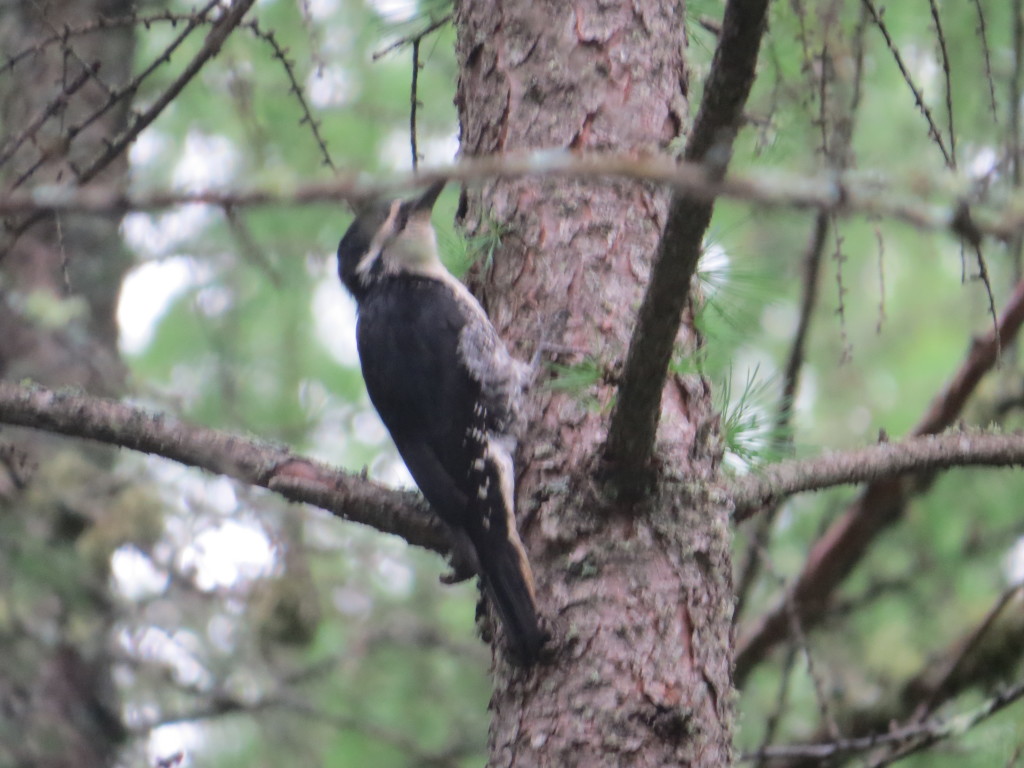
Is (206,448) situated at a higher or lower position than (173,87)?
lower

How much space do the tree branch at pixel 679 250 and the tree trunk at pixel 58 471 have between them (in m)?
2.32

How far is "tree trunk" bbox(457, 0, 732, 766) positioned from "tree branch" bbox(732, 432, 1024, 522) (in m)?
0.17

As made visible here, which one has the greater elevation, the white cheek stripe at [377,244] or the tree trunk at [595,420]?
the white cheek stripe at [377,244]

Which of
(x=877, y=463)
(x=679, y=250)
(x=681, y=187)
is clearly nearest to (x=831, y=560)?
(x=877, y=463)

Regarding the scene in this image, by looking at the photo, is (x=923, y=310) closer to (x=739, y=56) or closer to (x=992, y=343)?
(x=992, y=343)

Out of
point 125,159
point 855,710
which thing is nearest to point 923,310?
point 855,710

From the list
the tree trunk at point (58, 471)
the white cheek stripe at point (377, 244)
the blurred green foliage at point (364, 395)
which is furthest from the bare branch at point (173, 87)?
the white cheek stripe at point (377, 244)

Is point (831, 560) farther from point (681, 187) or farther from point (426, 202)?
point (681, 187)

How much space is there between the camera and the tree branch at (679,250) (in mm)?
1707

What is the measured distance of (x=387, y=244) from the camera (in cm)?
427

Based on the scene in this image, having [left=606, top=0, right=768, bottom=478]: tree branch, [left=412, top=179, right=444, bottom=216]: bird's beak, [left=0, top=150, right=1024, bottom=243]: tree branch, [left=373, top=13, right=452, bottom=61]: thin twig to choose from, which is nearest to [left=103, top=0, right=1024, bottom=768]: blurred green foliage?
[left=373, top=13, right=452, bottom=61]: thin twig

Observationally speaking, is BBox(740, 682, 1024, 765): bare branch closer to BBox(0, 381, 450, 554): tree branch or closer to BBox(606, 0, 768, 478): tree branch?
BBox(606, 0, 768, 478): tree branch

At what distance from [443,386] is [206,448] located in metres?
1.15

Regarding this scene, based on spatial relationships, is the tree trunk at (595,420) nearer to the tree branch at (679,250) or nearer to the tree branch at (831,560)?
the tree branch at (679,250)
